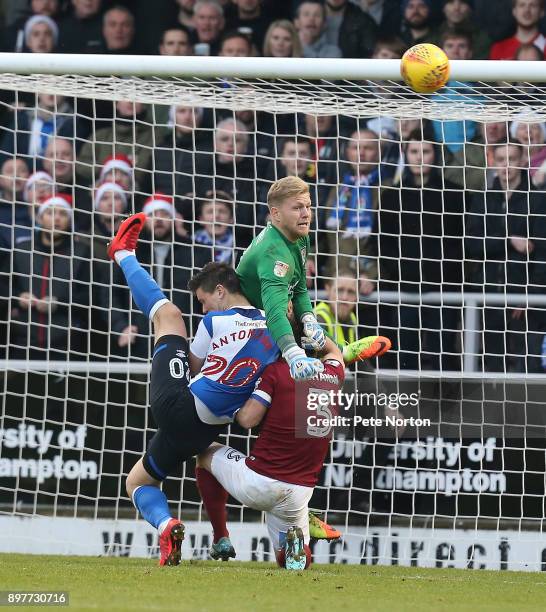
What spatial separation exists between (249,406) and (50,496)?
96.7 inches

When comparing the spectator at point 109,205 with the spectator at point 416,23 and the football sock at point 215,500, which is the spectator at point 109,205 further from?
the spectator at point 416,23

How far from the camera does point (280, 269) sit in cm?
668

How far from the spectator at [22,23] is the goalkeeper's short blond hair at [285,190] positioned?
5.32 meters

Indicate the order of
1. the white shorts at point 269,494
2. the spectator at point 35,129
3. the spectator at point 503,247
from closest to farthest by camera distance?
the white shorts at point 269,494 → the spectator at point 503,247 → the spectator at point 35,129

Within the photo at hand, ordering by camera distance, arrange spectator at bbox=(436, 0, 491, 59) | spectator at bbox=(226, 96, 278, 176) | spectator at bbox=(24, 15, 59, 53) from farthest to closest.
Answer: spectator at bbox=(24, 15, 59, 53) → spectator at bbox=(436, 0, 491, 59) → spectator at bbox=(226, 96, 278, 176)

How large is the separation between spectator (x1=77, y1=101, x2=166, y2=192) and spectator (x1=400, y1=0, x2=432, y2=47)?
2476 mm

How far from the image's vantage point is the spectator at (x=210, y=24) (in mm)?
11141

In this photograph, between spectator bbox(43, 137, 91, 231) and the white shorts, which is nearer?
the white shorts

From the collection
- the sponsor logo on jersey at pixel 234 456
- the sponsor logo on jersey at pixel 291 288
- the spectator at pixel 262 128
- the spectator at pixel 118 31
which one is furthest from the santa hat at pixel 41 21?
the sponsor logo on jersey at pixel 234 456

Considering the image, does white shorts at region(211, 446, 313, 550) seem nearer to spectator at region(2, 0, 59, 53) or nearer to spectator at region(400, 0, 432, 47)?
spectator at region(400, 0, 432, 47)

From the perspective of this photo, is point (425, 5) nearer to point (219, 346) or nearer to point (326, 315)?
point (326, 315)

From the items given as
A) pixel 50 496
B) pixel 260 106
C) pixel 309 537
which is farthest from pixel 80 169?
pixel 309 537

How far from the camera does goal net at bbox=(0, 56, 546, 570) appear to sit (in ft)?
27.7

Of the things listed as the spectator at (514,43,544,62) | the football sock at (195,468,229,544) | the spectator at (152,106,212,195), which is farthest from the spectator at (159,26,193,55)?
the football sock at (195,468,229,544)
